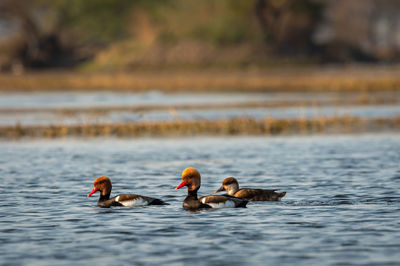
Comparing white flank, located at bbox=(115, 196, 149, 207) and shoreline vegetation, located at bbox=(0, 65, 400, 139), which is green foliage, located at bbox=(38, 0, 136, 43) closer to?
shoreline vegetation, located at bbox=(0, 65, 400, 139)

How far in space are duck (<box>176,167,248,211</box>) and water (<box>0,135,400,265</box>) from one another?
0.65 ft

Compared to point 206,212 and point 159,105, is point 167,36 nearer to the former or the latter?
point 159,105

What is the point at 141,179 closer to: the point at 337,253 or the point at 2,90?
the point at 337,253

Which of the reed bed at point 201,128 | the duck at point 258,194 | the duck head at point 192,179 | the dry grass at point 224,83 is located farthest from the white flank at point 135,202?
Answer: the dry grass at point 224,83

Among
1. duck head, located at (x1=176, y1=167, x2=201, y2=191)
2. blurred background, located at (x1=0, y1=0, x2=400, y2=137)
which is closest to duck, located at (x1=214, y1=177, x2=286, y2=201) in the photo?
duck head, located at (x1=176, y1=167, x2=201, y2=191)

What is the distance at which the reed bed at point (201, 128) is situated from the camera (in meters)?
33.3

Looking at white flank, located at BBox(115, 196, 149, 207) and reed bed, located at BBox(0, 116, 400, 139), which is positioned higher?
reed bed, located at BBox(0, 116, 400, 139)

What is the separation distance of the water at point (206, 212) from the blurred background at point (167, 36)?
193 ft

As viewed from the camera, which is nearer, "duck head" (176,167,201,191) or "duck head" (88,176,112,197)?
"duck head" (176,167,201,191)

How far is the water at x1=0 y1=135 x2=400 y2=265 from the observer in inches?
515

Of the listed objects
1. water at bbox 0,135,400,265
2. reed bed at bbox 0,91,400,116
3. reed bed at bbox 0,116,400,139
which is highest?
reed bed at bbox 0,91,400,116

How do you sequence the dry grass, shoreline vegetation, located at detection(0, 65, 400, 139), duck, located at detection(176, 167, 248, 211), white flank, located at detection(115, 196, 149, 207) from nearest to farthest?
1. duck, located at detection(176, 167, 248, 211)
2. white flank, located at detection(115, 196, 149, 207)
3. shoreline vegetation, located at detection(0, 65, 400, 139)
4. the dry grass

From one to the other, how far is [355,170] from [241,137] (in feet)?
32.3

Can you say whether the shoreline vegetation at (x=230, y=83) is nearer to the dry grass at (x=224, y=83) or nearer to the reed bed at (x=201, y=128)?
the dry grass at (x=224, y=83)
